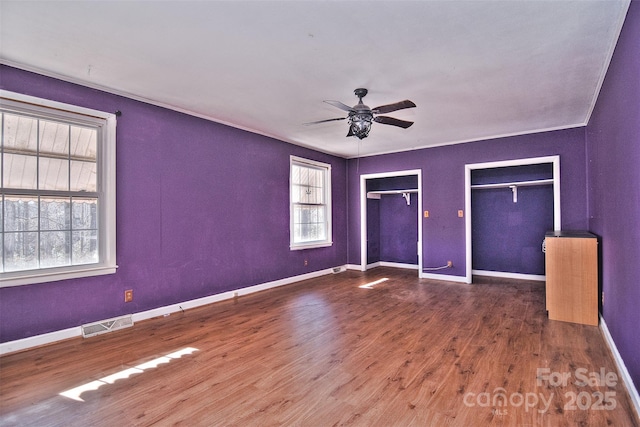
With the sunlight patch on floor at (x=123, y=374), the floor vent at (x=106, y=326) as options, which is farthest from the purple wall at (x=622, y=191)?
the floor vent at (x=106, y=326)

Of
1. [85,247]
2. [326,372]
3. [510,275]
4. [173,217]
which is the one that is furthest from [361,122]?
[510,275]

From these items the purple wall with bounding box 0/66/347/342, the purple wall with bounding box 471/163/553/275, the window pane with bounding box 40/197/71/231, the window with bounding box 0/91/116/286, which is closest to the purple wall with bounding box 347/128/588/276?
the purple wall with bounding box 471/163/553/275

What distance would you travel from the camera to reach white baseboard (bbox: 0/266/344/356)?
2.84m

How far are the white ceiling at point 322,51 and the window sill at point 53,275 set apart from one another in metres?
1.85

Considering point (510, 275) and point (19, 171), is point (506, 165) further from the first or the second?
point (19, 171)

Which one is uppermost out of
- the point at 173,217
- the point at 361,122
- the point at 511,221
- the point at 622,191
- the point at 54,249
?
the point at 361,122

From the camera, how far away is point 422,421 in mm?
1875

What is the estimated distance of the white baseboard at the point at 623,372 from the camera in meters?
1.96

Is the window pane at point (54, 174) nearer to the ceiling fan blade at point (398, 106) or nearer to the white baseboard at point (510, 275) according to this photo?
the ceiling fan blade at point (398, 106)

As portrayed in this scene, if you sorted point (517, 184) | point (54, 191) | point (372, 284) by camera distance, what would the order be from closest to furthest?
point (54, 191) < point (517, 184) < point (372, 284)

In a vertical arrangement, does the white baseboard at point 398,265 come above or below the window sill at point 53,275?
below

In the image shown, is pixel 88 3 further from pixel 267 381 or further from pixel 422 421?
pixel 422 421

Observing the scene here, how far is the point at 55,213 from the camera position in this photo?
315cm

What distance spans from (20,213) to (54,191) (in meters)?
0.32
